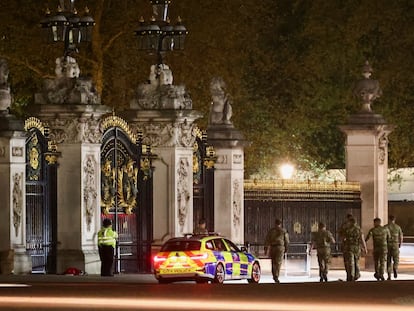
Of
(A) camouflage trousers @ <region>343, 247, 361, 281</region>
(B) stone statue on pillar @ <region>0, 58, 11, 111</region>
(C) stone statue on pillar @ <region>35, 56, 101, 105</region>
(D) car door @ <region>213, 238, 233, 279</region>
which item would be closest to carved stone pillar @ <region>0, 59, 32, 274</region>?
(B) stone statue on pillar @ <region>0, 58, 11, 111</region>

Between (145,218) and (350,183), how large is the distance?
7.20 meters

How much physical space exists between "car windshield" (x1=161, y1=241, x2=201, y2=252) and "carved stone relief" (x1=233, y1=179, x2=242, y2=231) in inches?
272

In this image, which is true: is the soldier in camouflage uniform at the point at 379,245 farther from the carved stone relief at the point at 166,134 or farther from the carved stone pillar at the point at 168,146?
the carved stone relief at the point at 166,134

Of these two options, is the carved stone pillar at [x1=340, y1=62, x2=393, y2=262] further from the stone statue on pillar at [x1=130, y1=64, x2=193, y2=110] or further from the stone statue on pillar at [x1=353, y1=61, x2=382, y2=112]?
the stone statue on pillar at [x1=130, y1=64, x2=193, y2=110]

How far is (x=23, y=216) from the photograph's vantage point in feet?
130

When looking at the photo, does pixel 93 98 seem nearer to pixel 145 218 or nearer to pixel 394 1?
pixel 145 218

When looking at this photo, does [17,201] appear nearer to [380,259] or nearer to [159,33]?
[159,33]

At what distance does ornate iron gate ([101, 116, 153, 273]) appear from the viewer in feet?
138

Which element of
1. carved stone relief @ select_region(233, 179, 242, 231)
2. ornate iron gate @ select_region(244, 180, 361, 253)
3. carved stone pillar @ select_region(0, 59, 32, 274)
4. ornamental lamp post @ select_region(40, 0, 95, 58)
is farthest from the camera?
ornate iron gate @ select_region(244, 180, 361, 253)

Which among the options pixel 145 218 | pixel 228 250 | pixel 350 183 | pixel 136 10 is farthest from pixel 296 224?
pixel 136 10

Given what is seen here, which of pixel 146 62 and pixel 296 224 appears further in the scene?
pixel 146 62

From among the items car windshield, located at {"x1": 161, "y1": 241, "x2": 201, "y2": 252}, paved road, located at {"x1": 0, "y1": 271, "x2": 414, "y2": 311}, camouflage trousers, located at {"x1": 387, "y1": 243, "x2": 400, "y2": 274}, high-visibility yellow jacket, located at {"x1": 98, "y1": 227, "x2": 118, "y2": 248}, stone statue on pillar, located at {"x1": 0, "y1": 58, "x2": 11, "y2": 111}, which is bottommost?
paved road, located at {"x1": 0, "y1": 271, "x2": 414, "y2": 311}

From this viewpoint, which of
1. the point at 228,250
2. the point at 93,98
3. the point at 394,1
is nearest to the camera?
the point at 228,250

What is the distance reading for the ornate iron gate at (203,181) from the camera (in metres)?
44.2
